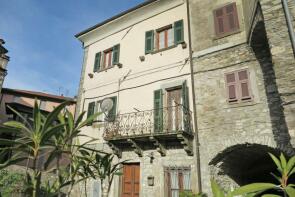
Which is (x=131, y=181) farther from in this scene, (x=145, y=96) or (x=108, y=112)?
(x=145, y=96)

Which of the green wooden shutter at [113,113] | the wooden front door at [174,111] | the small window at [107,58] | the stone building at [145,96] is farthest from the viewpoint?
the small window at [107,58]

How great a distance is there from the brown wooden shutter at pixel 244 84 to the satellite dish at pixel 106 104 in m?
6.17

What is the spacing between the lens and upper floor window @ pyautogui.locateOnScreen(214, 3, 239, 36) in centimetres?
986

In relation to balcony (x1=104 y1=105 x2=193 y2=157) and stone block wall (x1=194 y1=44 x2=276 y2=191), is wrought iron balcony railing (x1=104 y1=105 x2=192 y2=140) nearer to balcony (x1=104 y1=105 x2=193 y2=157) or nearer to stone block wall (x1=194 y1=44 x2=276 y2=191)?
balcony (x1=104 y1=105 x2=193 y2=157)

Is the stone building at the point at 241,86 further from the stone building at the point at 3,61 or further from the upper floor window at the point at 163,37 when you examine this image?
the stone building at the point at 3,61

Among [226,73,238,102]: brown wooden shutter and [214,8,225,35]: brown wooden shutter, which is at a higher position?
[214,8,225,35]: brown wooden shutter

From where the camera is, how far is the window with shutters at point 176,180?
8.94 m

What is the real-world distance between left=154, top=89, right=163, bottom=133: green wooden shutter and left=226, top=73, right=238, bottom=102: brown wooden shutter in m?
2.66

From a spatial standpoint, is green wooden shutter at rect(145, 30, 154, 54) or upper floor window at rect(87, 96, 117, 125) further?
upper floor window at rect(87, 96, 117, 125)

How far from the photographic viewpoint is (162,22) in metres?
12.0

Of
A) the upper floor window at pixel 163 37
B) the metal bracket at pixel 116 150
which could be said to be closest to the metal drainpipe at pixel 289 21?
the upper floor window at pixel 163 37

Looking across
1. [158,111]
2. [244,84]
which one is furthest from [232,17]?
[158,111]

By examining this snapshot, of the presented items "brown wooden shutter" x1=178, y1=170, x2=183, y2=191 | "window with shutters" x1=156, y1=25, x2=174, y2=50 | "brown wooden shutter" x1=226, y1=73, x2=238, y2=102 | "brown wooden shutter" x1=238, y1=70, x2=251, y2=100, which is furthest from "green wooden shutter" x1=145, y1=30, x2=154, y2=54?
"brown wooden shutter" x1=178, y1=170, x2=183, y2=191

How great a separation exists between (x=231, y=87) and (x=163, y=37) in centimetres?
448
